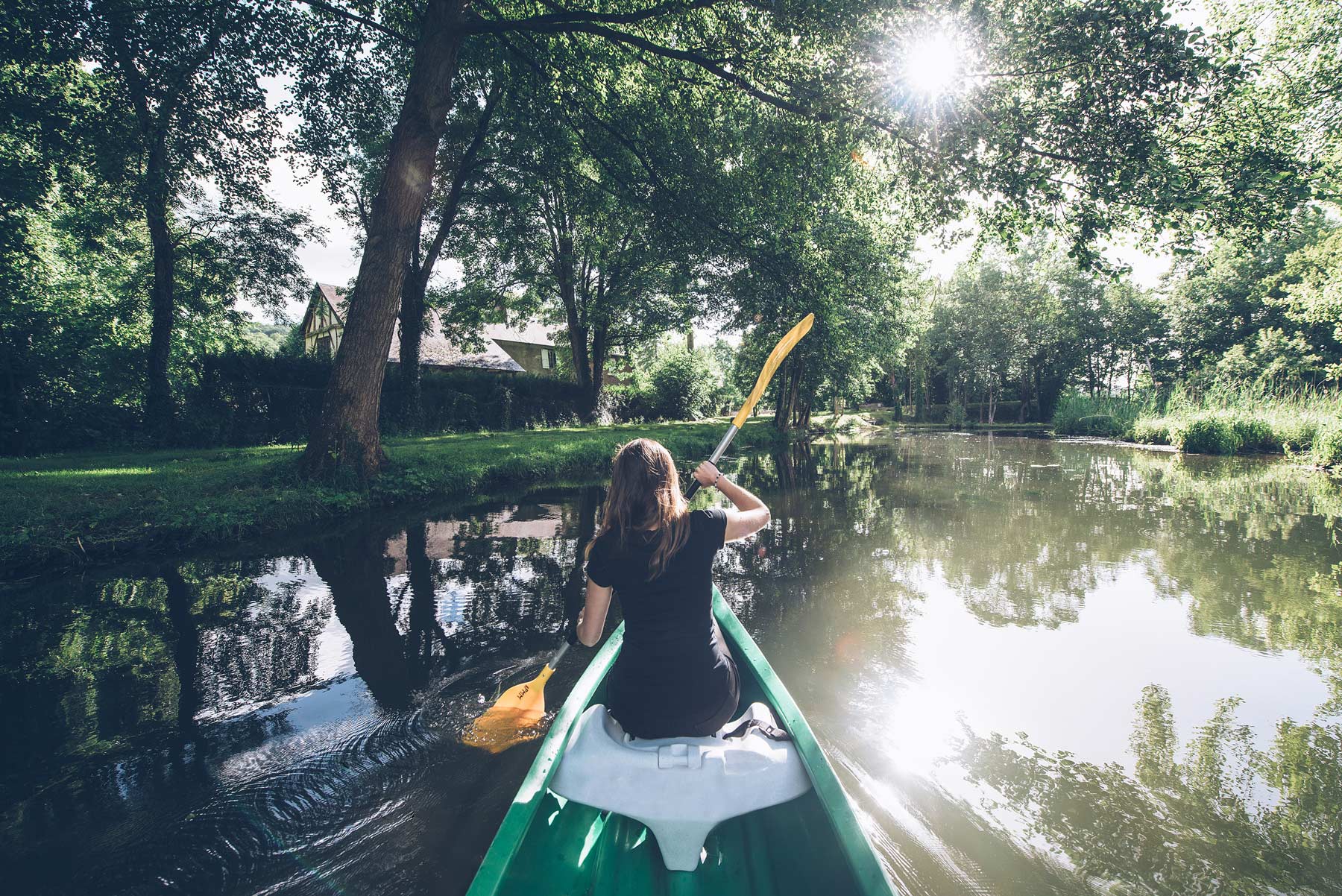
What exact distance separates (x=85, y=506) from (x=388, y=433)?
11.2 meters

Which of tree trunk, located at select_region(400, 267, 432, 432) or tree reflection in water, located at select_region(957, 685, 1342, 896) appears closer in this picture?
tree reflection in water, located at select_region(957, 685, 1342, 896)

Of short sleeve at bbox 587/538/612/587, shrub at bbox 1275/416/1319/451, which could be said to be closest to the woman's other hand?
short sleeve at bbox 587/538/612/587

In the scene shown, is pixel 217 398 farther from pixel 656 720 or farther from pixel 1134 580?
pixel 1134 580

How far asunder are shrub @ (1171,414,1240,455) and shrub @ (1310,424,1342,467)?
11.2 feet

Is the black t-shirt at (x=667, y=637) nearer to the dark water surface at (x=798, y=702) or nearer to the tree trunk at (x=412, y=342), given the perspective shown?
the dark water surface at (x=798, y=702)

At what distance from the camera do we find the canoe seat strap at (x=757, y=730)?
220 cm

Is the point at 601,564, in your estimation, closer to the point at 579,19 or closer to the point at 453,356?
Answer: the point at 579,19

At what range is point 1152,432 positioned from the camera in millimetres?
22406

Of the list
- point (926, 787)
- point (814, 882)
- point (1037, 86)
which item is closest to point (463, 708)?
point (814, 882)

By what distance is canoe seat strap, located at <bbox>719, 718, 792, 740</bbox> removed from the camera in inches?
86.7

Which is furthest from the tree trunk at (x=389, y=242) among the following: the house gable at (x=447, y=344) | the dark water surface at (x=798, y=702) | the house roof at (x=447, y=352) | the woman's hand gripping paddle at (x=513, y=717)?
the house roof at (x=447, y=352)

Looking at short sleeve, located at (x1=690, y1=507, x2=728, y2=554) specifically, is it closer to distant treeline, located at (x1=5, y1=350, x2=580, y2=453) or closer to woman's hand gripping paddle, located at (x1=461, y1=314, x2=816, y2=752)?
woman's hand gripping paddle, located at (x1=461, y1=314, x2=816, y2=752)

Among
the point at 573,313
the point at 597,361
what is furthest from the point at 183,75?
the point at 597,361

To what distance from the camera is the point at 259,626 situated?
16.0 feet
